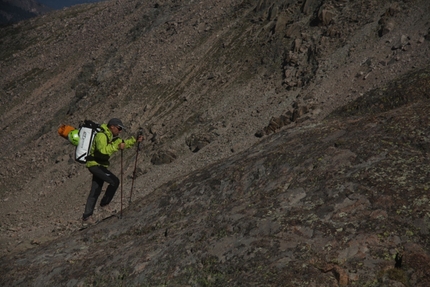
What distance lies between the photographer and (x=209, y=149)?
24969 mm

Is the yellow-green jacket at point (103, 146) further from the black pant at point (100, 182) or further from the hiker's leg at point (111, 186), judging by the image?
the hiker's leg at point (111, 186)

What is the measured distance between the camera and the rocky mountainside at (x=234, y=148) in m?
9.09

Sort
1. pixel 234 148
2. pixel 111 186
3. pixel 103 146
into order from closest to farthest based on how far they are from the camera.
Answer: pixel 103 146 < pixel 111 186 < pixel 234 148

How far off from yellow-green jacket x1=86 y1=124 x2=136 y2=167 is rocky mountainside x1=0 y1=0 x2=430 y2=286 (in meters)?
1.80

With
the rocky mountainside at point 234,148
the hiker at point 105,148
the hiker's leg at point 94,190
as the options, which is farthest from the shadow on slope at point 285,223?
the hiker's leg at point 94,190

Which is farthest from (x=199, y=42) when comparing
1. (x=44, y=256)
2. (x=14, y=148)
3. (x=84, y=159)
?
(x=44, y=256)

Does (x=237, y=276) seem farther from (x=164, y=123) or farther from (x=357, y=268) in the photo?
(x=164, y=123)

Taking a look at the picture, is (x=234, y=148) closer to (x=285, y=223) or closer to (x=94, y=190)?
(x=94, y=190)

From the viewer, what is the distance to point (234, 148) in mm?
23438

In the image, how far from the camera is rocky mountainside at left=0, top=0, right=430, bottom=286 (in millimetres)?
9094

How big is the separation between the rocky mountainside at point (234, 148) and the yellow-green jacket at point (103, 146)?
5.92ft

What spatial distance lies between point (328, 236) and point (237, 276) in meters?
1.88

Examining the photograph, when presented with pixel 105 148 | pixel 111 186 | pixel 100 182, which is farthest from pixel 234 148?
pixel 105 148

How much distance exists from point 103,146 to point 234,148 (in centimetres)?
1035
